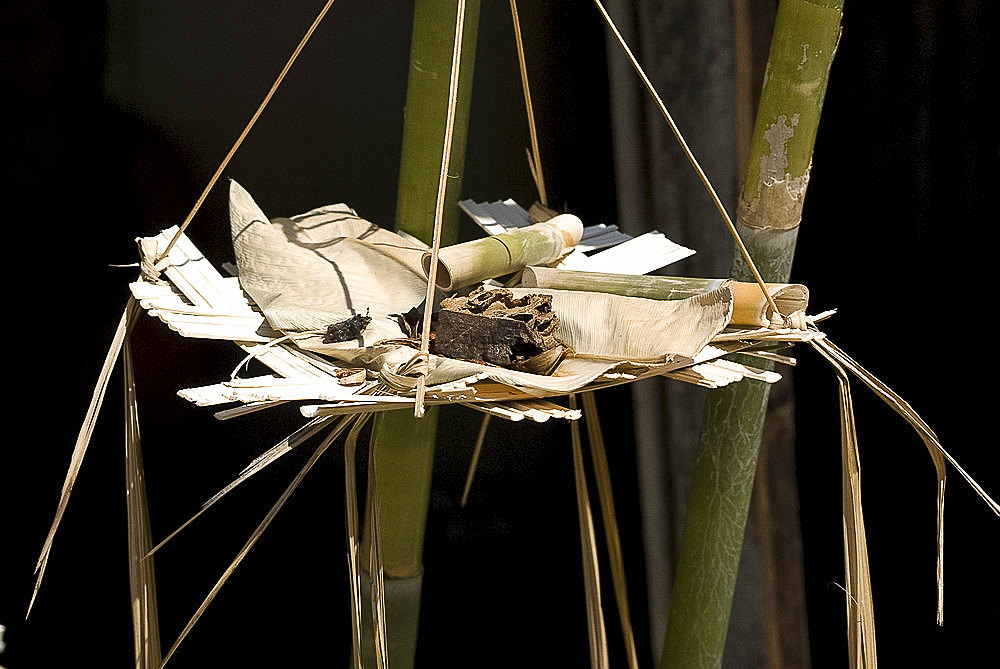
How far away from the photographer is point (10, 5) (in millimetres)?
1105

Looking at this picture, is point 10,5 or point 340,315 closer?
point 340,315

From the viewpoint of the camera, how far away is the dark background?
1.18m

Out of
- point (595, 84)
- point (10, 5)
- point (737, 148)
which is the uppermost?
point (10, 5)

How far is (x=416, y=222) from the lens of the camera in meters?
1.01

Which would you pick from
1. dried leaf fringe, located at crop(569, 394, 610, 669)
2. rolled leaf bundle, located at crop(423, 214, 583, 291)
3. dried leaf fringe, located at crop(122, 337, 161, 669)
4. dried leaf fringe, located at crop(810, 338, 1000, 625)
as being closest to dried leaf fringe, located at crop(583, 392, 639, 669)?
dried leaf fringe, located at crop(569, 394, 610, 669)

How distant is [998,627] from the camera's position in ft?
4.24

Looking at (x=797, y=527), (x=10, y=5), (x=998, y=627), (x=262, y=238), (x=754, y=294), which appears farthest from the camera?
(x=797, y=527)

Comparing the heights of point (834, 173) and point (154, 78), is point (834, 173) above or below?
below

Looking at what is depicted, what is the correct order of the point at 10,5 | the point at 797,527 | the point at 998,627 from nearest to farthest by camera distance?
the point at 10,5 → the point at 998,627 → the point at 797,527

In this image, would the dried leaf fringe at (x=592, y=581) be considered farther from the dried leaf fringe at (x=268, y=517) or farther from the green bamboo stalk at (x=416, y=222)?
the dried leaf fringe at (x=268, y=517)

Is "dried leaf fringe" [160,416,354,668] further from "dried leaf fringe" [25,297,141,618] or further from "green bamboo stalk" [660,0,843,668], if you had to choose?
"green bamboo stalk" [660,0,843,668]

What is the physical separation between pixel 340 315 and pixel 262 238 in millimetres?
146

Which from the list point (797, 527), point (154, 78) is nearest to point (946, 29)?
point (797, 527)

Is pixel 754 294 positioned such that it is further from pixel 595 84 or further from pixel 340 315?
pixel 595 84
